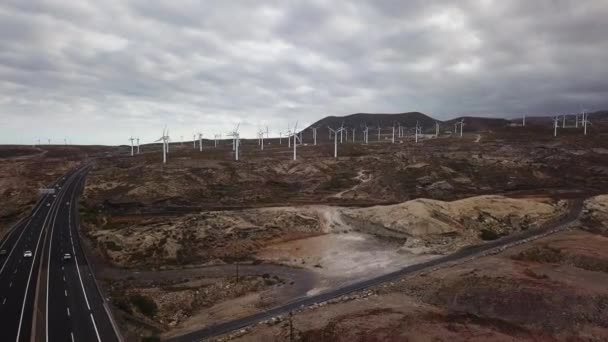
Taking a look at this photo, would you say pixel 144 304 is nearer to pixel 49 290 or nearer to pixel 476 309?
pixel 49 290

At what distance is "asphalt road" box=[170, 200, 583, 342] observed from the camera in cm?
5666

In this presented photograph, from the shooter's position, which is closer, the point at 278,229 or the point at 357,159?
the point at 278,229

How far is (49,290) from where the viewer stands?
2655 inches

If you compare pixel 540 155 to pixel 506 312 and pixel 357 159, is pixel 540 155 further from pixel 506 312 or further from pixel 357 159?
pixel 506 312

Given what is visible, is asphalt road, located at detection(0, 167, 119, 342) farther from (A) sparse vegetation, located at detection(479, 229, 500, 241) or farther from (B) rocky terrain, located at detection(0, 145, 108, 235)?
(A) sparse vegetation, located at detection(479, 229, 500, 241)

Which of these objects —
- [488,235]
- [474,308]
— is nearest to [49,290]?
[474,308]

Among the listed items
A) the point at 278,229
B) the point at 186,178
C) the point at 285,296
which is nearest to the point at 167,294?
the point at 285,296

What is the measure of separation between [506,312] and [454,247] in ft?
114

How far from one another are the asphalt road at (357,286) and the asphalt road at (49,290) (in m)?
10.9

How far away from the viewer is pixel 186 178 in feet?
→ 515

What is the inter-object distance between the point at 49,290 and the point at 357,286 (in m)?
46.3

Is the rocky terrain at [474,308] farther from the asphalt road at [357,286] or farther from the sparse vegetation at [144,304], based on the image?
the sparse vegetation at [144,304]

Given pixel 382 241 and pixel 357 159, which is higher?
pixel 357 159

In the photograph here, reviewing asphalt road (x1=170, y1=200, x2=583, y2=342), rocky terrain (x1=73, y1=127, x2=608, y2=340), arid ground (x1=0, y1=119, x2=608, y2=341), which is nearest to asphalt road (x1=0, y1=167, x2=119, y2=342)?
arid ground (x1=0, y1=119, x2=608, y2=341)
